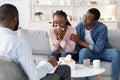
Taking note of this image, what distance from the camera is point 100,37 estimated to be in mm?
3463

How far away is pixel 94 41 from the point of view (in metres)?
3.56

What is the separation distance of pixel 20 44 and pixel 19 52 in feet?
0.19

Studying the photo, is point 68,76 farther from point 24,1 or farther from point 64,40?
point 24,1

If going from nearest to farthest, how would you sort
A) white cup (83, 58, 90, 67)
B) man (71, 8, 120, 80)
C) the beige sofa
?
white cup (83, 58, 90, 67), man (71, 8, 120, 80), the beige sofa

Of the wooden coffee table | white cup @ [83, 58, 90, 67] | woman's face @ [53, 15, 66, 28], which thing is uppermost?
woman's face @ [53, 15, 66, 28]

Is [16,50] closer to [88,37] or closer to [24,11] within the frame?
[88,37]

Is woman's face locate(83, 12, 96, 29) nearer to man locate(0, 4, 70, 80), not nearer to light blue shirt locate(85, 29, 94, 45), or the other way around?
light blue shirt locate(85, 29, 94, 45)

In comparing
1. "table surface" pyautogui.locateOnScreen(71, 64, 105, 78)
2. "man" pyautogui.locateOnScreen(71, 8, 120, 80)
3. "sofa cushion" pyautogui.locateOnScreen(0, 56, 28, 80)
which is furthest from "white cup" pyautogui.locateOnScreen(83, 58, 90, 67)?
"sofa cushion" pyautogui.locateOnScreen(0, 56, 28, 80)

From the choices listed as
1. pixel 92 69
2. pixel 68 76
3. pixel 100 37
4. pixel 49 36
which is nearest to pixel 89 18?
pixel 100 37

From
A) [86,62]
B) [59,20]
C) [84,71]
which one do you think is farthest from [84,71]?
[59,20]

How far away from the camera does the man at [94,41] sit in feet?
11.0

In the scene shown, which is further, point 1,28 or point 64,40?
point 64,40

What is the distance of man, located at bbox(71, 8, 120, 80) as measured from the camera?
3.34 m

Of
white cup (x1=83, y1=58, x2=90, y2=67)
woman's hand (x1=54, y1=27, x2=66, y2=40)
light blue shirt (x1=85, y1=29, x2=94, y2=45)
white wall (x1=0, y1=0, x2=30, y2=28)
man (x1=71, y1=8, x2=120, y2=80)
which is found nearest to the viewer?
white cup (x1=83, y1=58, x2=90, y2=67)
